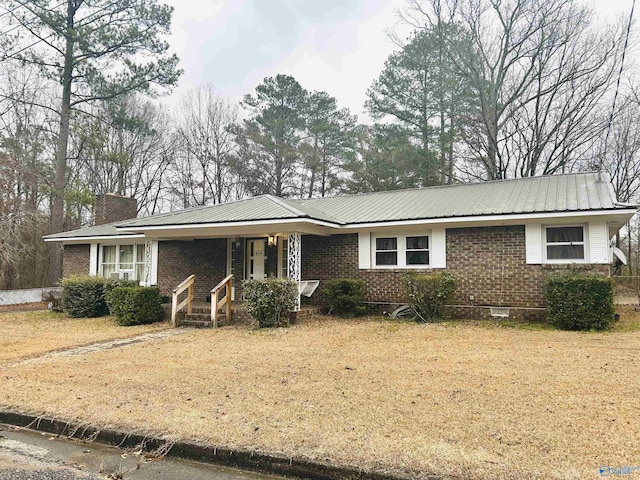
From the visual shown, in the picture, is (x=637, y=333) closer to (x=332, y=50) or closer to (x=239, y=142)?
→ (x=332, y=50)

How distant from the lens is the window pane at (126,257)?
682 inches

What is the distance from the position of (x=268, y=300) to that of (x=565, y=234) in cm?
775

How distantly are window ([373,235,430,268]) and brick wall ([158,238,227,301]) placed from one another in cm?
542

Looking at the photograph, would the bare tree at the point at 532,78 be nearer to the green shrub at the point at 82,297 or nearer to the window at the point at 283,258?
the window at the point at 283,258

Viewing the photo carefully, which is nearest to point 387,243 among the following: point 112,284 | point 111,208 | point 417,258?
point 417,258

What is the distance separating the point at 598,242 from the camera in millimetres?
10656

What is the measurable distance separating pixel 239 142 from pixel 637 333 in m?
23.7

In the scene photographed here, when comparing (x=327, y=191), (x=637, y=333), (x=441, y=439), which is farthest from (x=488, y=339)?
(x=327, y=191)

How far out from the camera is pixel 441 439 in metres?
3.70

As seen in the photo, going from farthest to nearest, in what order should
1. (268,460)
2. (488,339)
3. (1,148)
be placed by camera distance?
(1,148)
(488,339)
(268,460)

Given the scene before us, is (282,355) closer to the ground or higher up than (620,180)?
closer to the ground

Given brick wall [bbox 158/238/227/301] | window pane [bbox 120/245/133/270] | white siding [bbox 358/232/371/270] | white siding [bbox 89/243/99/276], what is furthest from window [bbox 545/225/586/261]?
white siding [bbox 89/243/99/276]

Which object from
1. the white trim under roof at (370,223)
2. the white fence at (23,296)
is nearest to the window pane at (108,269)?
the white fence at (23,296)

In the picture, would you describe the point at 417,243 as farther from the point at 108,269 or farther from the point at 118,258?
the point at 108,269
